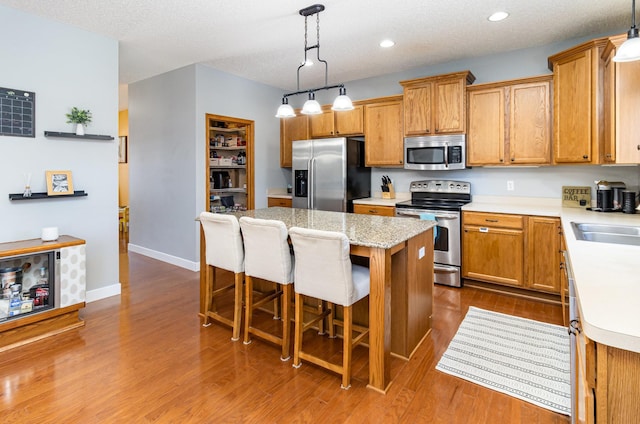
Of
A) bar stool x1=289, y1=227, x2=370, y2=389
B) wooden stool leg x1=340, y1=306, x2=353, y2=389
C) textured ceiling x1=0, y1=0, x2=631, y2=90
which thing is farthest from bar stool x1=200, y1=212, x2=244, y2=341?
textured ceiling x1=0, y1=0, x2=631, y2=90

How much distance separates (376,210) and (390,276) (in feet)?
7.94

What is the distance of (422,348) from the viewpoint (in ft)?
8.34

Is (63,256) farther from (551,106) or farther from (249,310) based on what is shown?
(551,106)

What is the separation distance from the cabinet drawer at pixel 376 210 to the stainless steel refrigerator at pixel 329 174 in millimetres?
125

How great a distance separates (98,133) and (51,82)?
0.56 metres

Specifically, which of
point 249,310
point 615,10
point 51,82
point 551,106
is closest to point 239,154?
point 51,82

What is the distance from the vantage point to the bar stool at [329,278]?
6.68 feet

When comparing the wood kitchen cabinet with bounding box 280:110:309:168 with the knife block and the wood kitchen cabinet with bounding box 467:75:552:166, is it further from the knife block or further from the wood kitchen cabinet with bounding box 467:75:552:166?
the wood kitchen cabinet with bounding box 467:75:552:166

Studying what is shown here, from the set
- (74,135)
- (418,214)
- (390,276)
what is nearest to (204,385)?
(390,276)

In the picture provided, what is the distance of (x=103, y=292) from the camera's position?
358cm

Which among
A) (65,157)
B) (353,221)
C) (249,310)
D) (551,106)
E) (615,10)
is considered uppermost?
(615,10)

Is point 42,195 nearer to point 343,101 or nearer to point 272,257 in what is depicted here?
point 272,257

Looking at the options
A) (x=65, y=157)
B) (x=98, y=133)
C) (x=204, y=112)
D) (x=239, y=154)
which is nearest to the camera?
(x=65, y=157)

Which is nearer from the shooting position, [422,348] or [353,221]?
[422,348]
